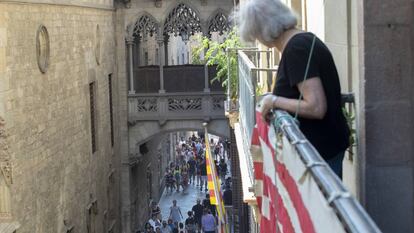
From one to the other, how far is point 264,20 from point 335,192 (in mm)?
1579

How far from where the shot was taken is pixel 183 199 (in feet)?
103

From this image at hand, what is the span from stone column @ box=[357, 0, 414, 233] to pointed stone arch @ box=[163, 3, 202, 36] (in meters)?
20.6

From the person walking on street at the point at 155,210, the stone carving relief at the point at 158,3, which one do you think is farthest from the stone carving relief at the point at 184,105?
the person walking on street at the point at 155,210

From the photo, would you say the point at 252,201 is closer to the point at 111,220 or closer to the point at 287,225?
the point at 287,225

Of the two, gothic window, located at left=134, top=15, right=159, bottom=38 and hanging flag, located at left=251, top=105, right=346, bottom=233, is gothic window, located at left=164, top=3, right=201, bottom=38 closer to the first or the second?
gothic window, located at left=134, top=15, right=159, bottom=38

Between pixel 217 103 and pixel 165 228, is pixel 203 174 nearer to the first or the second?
pixel 165 228

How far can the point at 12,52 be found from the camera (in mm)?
12914

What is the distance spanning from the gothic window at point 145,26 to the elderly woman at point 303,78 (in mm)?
20635

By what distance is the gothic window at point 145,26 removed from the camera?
24.0 m

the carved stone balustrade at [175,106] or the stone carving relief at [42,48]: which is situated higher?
the stone carving relief at [42,48]

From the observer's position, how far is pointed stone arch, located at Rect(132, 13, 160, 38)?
942 inches

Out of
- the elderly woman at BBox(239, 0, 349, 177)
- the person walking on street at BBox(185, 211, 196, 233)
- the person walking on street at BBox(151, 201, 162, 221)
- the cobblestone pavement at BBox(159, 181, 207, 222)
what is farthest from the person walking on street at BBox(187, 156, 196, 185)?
the elderly woman at BBox(239, 0, 349, 177)

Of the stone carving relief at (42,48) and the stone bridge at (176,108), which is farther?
the stone bridge at (176,108)

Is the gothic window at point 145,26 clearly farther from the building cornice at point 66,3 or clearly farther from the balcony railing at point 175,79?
the balcony railing at point 175,79
